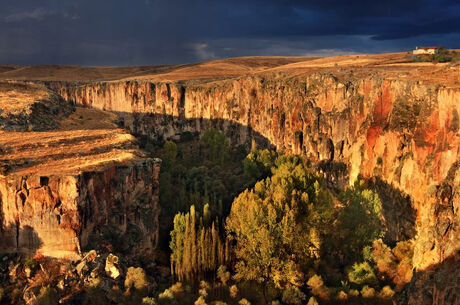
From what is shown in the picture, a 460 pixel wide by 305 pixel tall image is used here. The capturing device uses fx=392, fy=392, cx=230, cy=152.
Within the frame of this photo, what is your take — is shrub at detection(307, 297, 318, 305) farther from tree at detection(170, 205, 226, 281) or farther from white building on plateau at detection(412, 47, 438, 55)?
white building on plateau at detection(412, 47, 438, 55)

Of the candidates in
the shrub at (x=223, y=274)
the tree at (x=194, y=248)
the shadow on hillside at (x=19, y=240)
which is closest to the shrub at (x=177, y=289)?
the tree at (x=194, y=248)

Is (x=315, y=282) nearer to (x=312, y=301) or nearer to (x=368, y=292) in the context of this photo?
(x=312, y=301)

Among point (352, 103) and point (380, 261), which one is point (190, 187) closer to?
point (380, 261)

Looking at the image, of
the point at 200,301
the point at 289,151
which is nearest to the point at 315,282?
the point at 200,301

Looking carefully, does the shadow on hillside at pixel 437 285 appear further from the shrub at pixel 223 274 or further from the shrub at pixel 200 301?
the shrub at pixel 200 301

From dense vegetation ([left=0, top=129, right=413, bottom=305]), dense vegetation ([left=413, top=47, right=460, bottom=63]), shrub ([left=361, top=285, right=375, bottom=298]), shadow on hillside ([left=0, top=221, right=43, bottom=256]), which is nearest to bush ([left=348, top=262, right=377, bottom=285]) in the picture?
dense vegetation ([left=0, top=129, right=413, bottom=305])

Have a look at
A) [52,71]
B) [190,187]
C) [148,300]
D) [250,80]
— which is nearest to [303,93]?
[250,80]

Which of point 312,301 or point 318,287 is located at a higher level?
point 312,301

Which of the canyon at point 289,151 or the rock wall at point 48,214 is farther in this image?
the canyon at point 289,151
